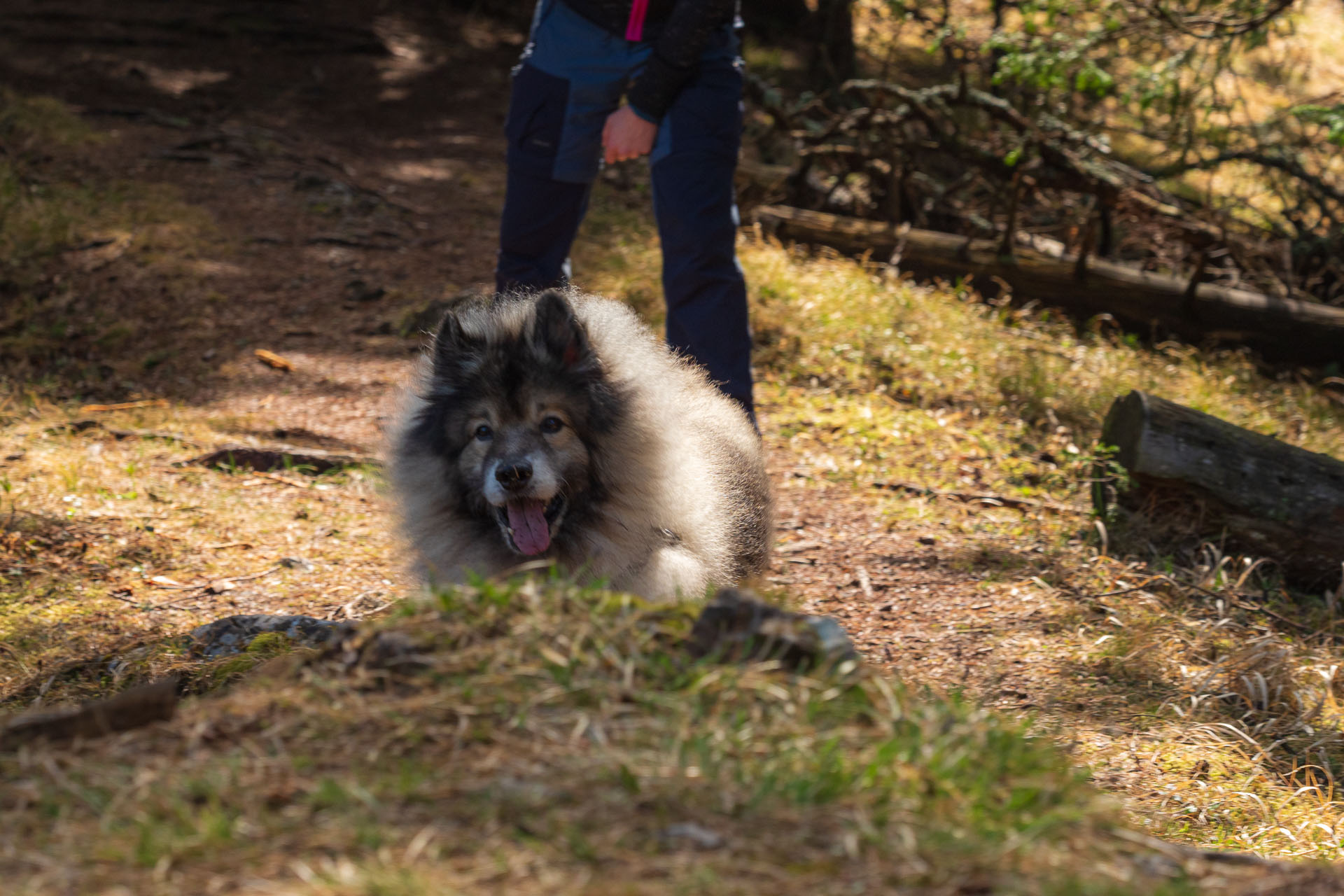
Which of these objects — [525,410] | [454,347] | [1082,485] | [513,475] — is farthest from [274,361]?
[1082,485]

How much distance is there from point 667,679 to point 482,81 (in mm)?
13074

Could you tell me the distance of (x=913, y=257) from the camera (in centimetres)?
915

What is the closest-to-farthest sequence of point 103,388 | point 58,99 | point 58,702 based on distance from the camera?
1. point 58,702
2. point 103,388
3. point 58,99

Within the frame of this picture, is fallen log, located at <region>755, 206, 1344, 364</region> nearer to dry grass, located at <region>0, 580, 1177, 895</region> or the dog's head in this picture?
the dog's head

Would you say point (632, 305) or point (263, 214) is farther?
point (263, 214)

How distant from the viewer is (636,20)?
5.05m

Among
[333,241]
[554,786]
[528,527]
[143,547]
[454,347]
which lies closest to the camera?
[554,786]

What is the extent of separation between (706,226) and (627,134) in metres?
0.56

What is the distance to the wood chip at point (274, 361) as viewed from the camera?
7344 mm

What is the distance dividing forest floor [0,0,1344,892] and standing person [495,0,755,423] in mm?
1116

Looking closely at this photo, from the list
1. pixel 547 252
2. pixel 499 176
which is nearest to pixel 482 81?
pixel 499 176

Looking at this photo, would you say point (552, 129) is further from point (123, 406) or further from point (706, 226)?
point (123, 406)

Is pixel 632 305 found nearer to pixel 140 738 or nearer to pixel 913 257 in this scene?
pixel 913 257

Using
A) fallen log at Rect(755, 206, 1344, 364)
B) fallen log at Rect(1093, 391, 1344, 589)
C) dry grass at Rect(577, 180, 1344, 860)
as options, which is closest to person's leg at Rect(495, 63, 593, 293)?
dry grass at Rect(577, 180, 1344, 860)
